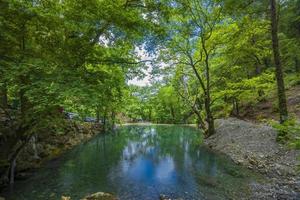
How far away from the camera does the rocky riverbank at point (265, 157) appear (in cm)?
728

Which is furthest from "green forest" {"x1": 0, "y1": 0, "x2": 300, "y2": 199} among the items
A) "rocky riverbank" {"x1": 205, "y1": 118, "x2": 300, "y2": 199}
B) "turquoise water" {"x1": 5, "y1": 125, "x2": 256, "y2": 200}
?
"turquoise water" {"x1": 5, "y1": 125, "x2": 256, "y2": 200}

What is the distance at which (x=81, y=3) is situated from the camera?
765cm

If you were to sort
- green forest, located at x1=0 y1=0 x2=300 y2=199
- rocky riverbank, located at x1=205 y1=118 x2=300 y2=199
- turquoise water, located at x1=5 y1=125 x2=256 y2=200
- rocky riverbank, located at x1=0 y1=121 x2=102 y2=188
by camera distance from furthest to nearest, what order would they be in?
rocky riverbank, located at x1=0 y1=121 x2=102 y2=188, turquoise water, located at x1=5 y1=125 x2=256 y2=200, rocky riverbank, located at x1=205 y1=118 x2=300 y2=199, green forest, located at x1=0 y1=0 x2=300 y2=199

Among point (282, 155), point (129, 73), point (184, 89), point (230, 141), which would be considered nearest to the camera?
point (282, 155)

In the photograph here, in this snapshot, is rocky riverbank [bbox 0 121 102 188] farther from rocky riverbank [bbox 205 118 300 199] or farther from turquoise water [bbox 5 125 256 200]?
rocky riverbank [bbox 205 118 300 199]

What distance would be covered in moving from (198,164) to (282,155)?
3.87m

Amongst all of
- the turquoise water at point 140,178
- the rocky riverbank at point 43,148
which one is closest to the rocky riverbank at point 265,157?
the turquoise water at point 140,178

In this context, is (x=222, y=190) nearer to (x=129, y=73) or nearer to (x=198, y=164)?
(x=198, y=164)

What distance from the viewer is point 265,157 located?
10562mm

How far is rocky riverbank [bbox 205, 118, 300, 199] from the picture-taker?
728 centimetres

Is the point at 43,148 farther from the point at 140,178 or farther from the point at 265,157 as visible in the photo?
the point at 265,157

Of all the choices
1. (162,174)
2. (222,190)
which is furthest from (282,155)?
(162,174)

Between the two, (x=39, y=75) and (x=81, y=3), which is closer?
(x=39, y=75)

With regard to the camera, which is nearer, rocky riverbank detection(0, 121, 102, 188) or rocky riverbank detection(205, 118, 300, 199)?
rocky riverbank detection(205, 118, 300, 199)
